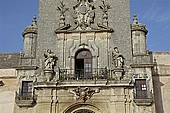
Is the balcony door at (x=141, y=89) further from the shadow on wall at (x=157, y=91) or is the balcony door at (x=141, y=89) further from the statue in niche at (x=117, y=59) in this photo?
the shadow on wall at (x=157, y=91)

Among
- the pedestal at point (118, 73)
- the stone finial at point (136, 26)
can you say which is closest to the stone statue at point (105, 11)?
the stone finial at point (136, 26)

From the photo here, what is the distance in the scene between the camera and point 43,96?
1862 cm

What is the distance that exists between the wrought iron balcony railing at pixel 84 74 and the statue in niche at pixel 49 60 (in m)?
0.62

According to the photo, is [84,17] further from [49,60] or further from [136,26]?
[49,60]

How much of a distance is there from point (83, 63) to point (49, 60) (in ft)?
7.28

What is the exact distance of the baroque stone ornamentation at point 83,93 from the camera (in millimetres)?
18391

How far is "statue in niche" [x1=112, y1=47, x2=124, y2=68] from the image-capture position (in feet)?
62.7

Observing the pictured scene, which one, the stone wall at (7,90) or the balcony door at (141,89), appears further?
the stone wall at (7,90)

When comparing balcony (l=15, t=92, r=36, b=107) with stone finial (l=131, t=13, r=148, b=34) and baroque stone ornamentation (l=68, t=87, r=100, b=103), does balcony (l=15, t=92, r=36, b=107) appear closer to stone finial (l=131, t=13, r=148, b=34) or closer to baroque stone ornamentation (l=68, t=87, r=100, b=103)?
baroque stone ornamentation (l=68, t=87, r=100, b=103)

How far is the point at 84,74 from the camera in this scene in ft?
63.6

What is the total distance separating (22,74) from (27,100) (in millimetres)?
1769

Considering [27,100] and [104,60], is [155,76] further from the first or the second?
[27,100]

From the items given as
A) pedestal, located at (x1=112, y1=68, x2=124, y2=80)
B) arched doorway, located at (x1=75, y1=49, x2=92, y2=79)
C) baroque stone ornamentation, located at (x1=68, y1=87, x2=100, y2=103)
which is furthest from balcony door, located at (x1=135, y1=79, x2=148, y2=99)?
arched doorway, located at (x1=75, y1=49, x2=92, y2=79)

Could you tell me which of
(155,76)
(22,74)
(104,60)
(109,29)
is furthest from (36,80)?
(155,76)
